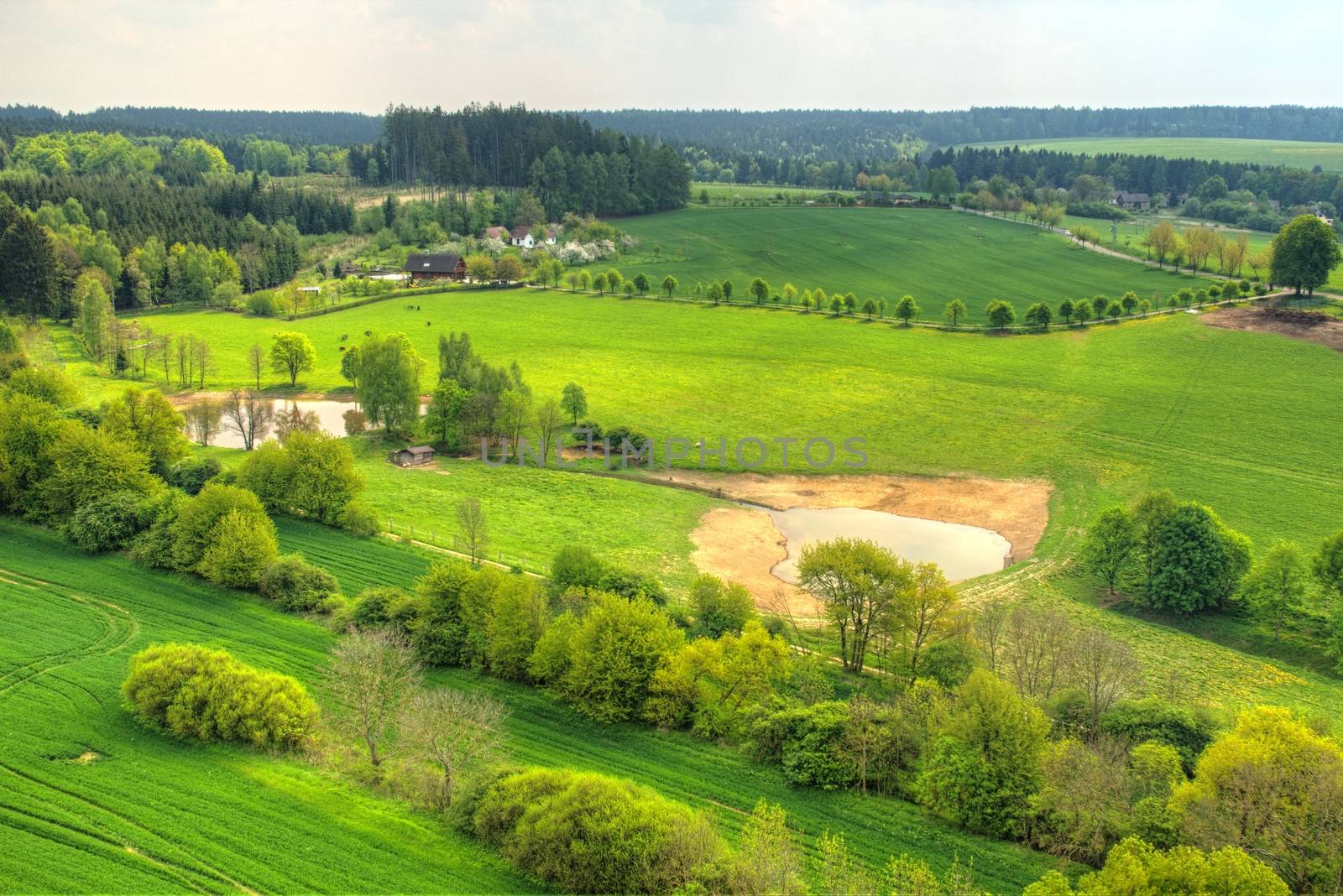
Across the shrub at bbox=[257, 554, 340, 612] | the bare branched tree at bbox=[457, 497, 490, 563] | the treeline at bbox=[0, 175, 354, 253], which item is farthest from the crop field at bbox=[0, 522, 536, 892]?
the treeline at bbox=[0, 175, 354, 253]

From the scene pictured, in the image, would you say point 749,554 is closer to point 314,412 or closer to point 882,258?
point 314,412

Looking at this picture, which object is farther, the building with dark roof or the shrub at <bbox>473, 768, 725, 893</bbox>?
the building with dark roof

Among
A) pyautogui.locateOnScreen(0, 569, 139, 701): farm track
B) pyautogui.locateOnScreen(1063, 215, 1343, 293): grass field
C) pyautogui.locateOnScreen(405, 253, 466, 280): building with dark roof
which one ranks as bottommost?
pyautogui.locateOnScreen(0, 569, 139, 701): farm track

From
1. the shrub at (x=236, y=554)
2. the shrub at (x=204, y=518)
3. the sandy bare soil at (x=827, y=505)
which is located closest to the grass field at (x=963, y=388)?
the sandy bare soil at (x=827, y=505)

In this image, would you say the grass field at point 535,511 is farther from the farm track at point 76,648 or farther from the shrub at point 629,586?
the farm track at point 76,648

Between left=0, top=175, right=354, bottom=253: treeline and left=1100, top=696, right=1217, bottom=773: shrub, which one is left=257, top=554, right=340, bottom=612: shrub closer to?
left=1100, top=696, right=1217, bottom=773: shrub

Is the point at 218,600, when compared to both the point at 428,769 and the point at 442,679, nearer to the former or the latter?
the point at 442,679
